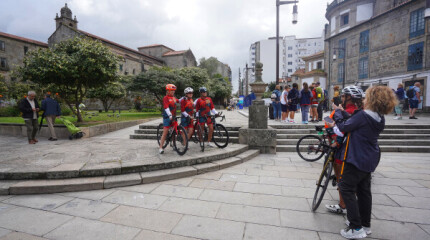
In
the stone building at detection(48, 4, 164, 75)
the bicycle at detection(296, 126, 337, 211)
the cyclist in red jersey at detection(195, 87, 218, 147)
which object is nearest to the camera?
the bicycle at detection(296, 126, 337, 211)

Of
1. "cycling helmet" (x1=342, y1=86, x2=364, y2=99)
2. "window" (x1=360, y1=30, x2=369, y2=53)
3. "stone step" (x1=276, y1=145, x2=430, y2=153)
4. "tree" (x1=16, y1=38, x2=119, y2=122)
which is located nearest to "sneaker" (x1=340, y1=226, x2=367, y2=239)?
"cycling helmet" (x1=342, y1=86, x2=364, y2=99)

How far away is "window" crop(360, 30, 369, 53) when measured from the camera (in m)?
23.8

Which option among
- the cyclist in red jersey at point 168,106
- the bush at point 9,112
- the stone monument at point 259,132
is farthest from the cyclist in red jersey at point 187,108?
the bush at point 9,112

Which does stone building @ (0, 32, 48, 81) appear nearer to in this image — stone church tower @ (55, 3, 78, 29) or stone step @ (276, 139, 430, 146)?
stone church tower @ (55, 3, 78, 29)

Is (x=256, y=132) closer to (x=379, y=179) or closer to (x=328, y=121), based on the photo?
(x=379, y=179)

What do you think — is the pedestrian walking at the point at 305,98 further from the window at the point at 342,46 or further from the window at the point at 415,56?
the window at the point at 342,46

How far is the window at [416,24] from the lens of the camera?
18245mm

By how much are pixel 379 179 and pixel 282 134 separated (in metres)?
3.68

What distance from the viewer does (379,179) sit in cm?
443

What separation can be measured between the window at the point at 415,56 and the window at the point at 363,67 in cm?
465

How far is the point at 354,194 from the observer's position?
2.39 metres

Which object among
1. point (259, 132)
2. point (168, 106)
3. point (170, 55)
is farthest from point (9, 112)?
point (170, 55)

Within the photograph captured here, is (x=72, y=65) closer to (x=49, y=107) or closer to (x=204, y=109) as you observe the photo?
(x=49, y=107)

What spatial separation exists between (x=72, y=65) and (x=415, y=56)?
26595 millimetres
